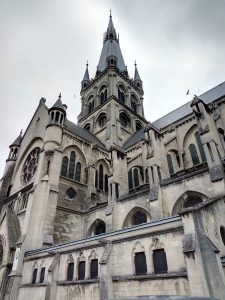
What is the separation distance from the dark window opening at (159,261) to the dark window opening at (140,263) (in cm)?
50

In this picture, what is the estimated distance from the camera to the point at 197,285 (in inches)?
265

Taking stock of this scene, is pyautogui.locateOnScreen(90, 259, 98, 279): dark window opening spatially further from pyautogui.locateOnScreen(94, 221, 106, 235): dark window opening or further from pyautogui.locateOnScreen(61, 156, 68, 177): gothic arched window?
pyautogui.locateOnScreen(61, 156, 68, 177): gothic arched window

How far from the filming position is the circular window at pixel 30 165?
2145cm

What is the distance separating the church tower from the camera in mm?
31102

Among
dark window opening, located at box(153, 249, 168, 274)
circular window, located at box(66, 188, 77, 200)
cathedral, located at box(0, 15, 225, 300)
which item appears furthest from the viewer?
circular window, located at box(66, 188, 77, 200)

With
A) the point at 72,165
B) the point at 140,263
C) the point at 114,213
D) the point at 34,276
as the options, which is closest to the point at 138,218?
the point at 114,213

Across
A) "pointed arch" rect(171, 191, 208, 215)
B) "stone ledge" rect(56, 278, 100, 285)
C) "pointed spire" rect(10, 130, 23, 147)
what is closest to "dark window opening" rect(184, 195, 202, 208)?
"pointed arch" rect(171, 191, 208, 215)

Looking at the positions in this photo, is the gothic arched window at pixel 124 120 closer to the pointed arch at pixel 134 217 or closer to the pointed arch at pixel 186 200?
the pointed arch at pixel 134 217

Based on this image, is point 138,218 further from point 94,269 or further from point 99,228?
point 94,269

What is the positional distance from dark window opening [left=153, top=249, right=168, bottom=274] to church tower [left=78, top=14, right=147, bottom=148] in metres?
20.8

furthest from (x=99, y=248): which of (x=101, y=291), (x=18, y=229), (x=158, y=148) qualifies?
(x=18, y=229)

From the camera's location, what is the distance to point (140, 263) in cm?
879

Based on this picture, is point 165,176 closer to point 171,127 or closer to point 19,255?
point 171,127

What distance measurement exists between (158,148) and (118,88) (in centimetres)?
2257
